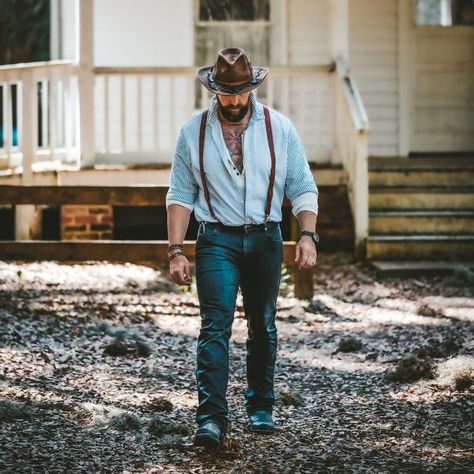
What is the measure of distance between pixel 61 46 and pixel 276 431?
1012 centimetres

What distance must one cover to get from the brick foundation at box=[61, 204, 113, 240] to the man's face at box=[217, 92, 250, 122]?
743 centimetres

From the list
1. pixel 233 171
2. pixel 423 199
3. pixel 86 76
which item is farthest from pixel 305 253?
pixel 86 76

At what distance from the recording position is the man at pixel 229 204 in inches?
188

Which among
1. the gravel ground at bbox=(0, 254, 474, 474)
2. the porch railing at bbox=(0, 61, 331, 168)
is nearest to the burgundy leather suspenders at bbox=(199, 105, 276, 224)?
the gravel ground at bbox=(0, 254, 474, 474)

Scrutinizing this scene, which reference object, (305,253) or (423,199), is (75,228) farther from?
(305,253)

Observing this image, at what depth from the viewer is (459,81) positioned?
44.8ft

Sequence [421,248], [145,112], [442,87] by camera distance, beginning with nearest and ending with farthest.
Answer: [421,248], [145,112], [442,87]

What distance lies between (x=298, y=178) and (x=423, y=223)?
6.72m

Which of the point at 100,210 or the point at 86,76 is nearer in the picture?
the point at 86,76

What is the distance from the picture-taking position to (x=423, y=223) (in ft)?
37.6

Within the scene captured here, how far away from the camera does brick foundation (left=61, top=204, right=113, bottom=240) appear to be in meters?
12.1

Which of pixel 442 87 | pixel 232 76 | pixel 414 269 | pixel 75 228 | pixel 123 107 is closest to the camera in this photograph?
pixel 232 76

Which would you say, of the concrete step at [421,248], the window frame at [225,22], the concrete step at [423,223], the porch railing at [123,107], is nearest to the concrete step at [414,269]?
the concrete step at [421,248]

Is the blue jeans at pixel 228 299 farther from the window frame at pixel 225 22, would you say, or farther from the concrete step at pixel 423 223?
the window frame at pixel 225 22
